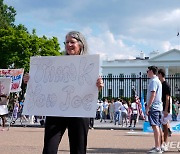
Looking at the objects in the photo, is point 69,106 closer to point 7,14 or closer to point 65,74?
point 65,74

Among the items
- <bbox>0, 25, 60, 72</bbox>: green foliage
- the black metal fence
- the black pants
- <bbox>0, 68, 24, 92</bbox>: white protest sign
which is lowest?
the black pants

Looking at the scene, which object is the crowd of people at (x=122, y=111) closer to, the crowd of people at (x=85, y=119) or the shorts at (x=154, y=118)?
the crowd of people at (x=85, y=119)

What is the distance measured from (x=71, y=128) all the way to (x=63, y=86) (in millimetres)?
523

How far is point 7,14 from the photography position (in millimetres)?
51844

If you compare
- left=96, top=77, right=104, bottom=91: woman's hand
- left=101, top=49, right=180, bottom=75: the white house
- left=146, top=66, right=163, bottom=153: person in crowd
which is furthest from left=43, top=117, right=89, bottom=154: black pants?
left=101, top=49, right=180, bottom=75: the white house

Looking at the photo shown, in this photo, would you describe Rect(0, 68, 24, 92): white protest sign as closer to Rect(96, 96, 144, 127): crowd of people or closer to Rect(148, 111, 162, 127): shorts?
Rect(96, 96, 144, 127): crowd of people

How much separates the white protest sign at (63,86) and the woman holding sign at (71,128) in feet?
0.24

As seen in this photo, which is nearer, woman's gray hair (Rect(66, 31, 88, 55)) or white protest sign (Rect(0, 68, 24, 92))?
woman's gray hair (Rect(66, 31, 88, 55))

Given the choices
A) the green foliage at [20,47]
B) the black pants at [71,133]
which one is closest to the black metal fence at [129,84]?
the green foliage at [20,47]

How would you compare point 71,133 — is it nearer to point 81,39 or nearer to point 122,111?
point 81,39

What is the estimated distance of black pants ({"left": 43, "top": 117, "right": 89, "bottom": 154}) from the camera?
4160 mm

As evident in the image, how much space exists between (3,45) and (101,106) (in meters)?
21.2

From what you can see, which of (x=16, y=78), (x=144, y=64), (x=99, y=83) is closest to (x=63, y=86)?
A: (x=99, y=83)

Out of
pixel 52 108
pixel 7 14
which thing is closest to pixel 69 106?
pixel 52 108
